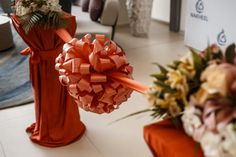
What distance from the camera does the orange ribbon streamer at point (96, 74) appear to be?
4.42ft

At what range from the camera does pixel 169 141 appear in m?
0.87

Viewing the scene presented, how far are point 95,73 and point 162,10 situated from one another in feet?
11.6

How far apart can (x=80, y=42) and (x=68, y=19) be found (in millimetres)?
431

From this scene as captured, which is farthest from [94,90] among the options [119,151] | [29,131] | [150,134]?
[29,131]

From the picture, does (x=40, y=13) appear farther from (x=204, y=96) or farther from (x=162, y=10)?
(x=162, y=10)

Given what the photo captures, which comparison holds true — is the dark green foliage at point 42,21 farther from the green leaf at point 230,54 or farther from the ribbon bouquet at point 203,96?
the green leaf at point 230,54

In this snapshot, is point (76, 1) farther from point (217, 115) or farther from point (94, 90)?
point (217, 115)

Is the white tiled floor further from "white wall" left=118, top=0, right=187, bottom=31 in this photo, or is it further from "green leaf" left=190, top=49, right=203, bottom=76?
"white wall" left=118, top=0, right=187, bottom=31

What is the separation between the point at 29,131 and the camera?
224 centimetres

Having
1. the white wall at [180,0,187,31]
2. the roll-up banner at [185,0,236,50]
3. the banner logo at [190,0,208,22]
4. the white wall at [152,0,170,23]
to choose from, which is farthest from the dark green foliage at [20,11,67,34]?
the white wall at [152,0,170,23]

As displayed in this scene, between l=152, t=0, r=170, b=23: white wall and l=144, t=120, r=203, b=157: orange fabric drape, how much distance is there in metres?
3.84

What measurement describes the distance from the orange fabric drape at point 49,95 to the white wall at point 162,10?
2.93 metres

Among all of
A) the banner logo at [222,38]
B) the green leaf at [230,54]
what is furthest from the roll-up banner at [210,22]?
the green leaf at [230,54]

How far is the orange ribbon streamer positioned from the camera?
4.42 ft
